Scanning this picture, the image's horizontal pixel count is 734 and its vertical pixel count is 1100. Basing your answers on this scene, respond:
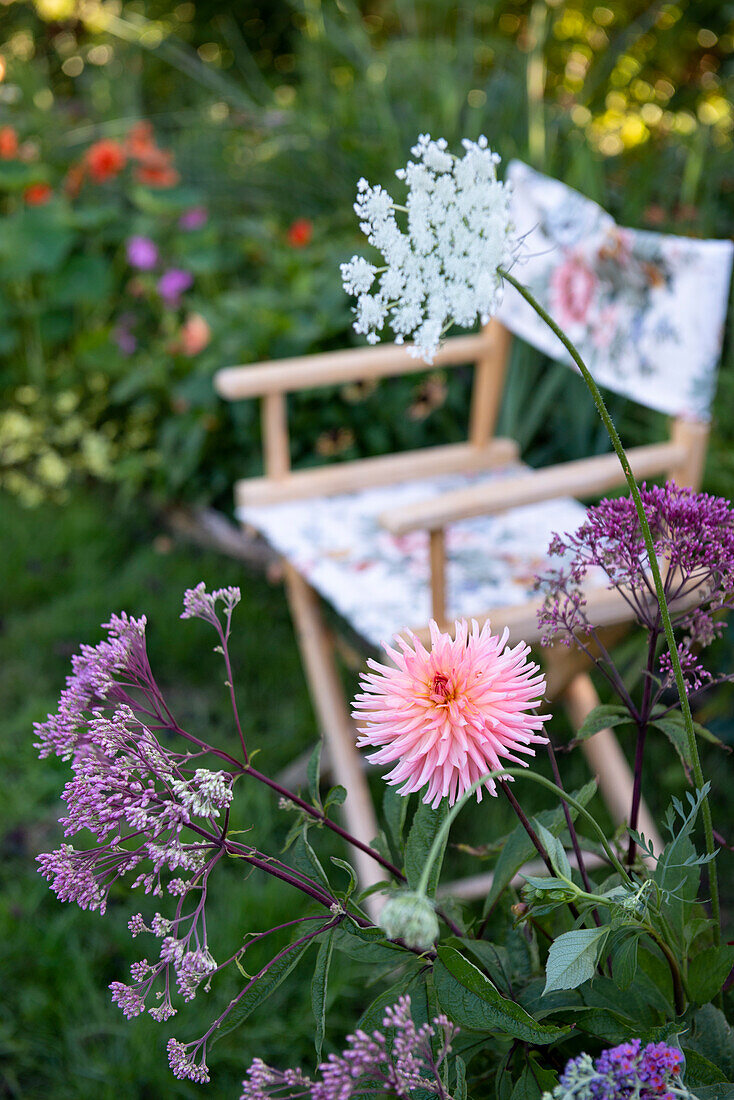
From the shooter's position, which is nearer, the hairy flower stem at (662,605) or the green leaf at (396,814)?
the hairy flower stem at (662,605)

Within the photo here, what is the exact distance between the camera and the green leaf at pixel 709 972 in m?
0.52

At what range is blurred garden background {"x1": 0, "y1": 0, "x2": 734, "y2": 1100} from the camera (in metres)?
A: 1.59

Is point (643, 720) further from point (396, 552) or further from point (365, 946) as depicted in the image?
point (396, 552)

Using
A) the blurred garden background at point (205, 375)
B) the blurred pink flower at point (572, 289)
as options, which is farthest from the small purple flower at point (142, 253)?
the blurred pink flower at point (572, 289)

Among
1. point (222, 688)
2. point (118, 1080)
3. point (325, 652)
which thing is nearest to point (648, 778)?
point (325, 652)

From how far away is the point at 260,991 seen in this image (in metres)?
0.50

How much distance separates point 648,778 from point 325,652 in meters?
0.76

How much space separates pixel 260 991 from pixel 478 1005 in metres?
0.11

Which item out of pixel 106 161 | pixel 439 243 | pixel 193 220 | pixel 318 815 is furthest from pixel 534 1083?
pixel 106 161

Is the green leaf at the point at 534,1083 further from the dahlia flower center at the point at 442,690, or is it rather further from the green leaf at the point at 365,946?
the dahlia flower center at the point at 442,690

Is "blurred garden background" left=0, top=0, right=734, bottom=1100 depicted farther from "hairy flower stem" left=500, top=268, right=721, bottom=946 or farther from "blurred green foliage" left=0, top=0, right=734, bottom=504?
"hairy flower stem" left=500, top=268, right=721, bottom=946

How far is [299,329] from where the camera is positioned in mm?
2531

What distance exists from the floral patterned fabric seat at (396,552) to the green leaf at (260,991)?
84 centimetres

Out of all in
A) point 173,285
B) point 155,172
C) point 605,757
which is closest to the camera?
point 605,757
